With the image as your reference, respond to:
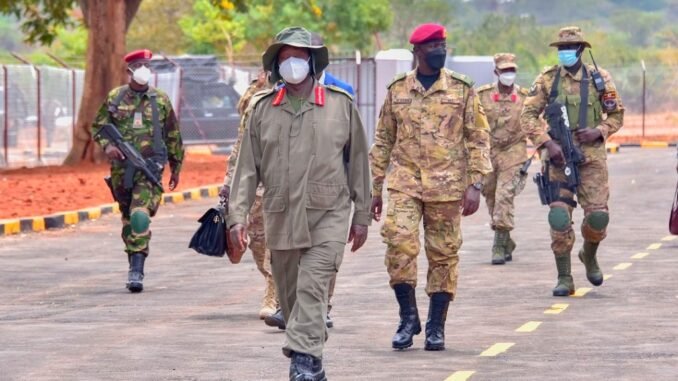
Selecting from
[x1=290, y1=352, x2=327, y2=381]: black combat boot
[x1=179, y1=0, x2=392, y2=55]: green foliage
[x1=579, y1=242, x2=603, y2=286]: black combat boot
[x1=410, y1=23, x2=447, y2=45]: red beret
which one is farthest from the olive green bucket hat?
[x1=179, y1=0, x2=392, y2=55]: green foliage

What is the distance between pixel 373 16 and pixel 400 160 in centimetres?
5066

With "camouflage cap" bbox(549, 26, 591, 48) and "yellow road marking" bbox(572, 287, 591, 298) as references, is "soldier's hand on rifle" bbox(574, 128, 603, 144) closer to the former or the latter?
"camouflage cap" bbox(549, 26, 591, 48)

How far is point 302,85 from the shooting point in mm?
9211

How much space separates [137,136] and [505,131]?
13.1 feet

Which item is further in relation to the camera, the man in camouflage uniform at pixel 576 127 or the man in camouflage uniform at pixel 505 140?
the man in camouflage uniform at pixel 505 140

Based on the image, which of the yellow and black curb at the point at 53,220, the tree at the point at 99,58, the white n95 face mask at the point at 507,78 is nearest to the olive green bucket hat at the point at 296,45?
the white n95 face mask at the point at 507,78

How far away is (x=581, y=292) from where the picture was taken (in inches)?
555

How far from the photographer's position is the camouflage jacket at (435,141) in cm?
1084

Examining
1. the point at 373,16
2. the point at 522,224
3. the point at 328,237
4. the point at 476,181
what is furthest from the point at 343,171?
the point at 373,16

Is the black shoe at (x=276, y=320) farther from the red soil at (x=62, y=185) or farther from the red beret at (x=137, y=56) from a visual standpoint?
the red soil at (x=62, y=185)

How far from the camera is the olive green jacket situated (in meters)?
9.12

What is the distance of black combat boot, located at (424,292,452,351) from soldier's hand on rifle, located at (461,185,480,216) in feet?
1.77

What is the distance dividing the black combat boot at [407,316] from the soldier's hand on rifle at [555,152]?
293cm

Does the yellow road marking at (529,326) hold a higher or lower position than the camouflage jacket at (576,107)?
lower
